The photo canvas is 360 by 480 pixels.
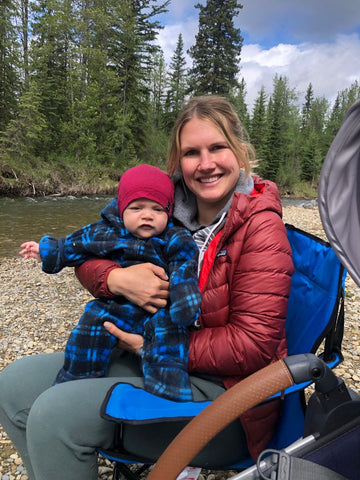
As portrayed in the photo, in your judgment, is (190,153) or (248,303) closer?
(248,303)

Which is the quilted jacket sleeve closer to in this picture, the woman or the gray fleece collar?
the woman

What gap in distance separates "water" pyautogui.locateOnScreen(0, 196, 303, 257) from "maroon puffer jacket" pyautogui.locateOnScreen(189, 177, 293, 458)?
920cm

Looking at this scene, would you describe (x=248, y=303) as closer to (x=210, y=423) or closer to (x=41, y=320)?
(x=210, y=423)

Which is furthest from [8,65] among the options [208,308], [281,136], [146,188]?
[281,136]

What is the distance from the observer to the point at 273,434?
1.47 meters

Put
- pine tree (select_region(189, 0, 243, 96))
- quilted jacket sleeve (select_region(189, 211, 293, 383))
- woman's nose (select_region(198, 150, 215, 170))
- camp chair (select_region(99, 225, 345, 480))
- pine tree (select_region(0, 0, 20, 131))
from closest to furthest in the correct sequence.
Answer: camp chair (select_region(99, 225, 345, 480))
quilted jacket sleeve (select_region(189, 211, 293, 383))
woman's nose (select_region(198, 150, 215, 170))
pine tree (select_region(0, 0, 20, 131))
pine tree (select_region(189, 0, 243, 96))

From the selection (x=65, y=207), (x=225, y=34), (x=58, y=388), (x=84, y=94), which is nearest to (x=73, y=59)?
(x=84, y=94)

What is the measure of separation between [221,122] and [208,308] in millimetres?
1097

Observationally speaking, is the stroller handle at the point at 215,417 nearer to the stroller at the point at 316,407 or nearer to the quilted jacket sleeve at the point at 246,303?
the stroller at the point at 316,407

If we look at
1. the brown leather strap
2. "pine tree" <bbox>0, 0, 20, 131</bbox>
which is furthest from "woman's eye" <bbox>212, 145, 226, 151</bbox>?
"pine tree" <bbox>0, 0, 20, 131</bbox>

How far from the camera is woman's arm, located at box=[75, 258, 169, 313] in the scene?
1655 millimetres

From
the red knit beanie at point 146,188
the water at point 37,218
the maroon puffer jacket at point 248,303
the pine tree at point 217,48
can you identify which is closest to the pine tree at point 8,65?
the water at point 37,218

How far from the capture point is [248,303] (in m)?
1.44

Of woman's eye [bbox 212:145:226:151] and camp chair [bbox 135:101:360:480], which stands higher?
woman's eye [bbox 212:145:226:151]
